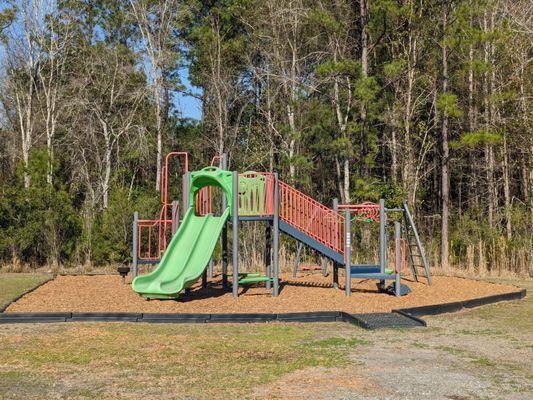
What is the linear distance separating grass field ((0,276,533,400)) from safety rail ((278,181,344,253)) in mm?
3614

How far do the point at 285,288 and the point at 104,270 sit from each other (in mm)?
8134

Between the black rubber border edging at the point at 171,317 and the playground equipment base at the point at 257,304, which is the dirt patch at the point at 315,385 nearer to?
the playground equipment base at the point at 257,304

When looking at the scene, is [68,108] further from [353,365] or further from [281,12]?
[353,365]

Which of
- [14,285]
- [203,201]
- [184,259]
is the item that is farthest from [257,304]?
[14,285]

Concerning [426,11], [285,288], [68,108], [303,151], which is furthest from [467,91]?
[68,108]

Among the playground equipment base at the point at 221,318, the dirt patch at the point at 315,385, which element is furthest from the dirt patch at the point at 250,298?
the dirt patch at the point at 315,385

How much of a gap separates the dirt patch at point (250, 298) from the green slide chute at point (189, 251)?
0.37 meters

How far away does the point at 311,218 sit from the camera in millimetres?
12773

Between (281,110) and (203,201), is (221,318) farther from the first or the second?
(281,110)

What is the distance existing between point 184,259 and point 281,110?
53.8 ft

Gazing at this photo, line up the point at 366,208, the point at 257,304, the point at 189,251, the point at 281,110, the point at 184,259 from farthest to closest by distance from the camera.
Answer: the point at 281,110
the point at 366,208
the point at 189,251
the point at 184,259
the point at 257,304

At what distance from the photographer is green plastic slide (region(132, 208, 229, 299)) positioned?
444 inches

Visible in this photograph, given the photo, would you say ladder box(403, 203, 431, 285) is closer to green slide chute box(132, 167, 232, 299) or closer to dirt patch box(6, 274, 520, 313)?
dirt patch box(6, 274, 520, 313)

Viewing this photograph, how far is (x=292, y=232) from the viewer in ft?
41.1
